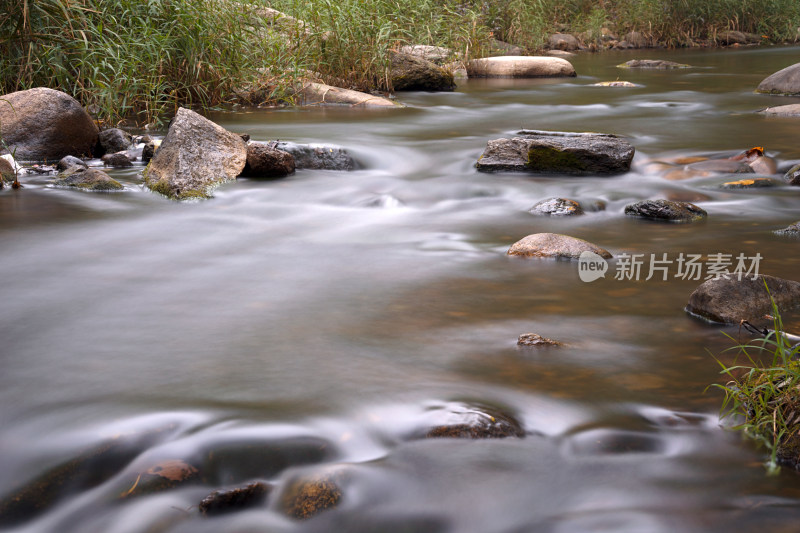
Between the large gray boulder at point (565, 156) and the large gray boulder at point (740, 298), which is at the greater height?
the large gray boulder at point (565, 156)

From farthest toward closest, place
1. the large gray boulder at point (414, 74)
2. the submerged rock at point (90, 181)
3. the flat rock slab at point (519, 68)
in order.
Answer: the flat rock slab at point (519, 68) → the large gray boulder at point (414, 74) → the submerged rock at point (90, 181)

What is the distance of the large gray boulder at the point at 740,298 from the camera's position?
2.86 meters

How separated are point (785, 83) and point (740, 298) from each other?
8.19 m

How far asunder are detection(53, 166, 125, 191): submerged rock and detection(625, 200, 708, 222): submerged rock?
3.60 metres

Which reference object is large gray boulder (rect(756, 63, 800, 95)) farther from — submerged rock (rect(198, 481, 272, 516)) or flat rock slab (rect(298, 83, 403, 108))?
submerged rock (rect(198, 481, 272, 516))

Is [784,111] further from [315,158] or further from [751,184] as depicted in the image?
[315,158]

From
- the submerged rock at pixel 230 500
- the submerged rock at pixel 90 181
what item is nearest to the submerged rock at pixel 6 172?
the submerged rock at pixel 90 181

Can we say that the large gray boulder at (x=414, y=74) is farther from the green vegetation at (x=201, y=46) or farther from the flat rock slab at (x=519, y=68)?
the flat rock slab at (x=519, y=68)

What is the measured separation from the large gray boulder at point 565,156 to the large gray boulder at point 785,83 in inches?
202

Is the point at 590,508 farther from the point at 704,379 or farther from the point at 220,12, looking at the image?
the point at 220,12

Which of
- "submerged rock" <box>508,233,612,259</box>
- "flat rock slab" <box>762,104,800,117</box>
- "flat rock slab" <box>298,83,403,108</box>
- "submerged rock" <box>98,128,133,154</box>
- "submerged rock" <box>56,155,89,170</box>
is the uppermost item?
"flat rock slab" <box>298,83,403,108</box>

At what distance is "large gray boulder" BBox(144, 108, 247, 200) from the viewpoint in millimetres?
5312
